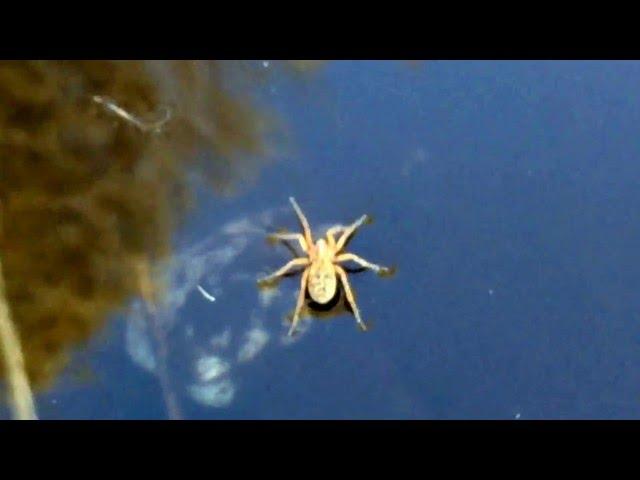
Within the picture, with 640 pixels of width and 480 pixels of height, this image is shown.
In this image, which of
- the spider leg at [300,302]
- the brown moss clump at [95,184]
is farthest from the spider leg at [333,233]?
the brown moss clump at [95,184]

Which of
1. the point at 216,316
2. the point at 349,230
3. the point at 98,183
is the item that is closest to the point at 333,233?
the point at 349,230

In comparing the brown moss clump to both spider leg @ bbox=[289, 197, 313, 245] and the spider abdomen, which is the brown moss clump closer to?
spider leg @ bbox=[289, 197, 313, 245]

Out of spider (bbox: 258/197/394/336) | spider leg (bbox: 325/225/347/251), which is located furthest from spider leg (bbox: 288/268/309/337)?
spider leg (bbox: 325/225/347/251)

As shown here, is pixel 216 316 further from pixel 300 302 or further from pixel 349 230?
pixel 349 230

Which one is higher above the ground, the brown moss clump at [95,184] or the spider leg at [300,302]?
the brown moss clump at [95,184]

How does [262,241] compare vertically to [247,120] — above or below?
Answer: below

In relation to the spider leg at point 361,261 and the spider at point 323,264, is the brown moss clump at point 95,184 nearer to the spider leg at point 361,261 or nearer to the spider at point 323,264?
the spider at point 323,264

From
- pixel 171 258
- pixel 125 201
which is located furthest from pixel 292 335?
pixel 125 201

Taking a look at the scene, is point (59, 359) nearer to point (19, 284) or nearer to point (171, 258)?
point (19, 284)
